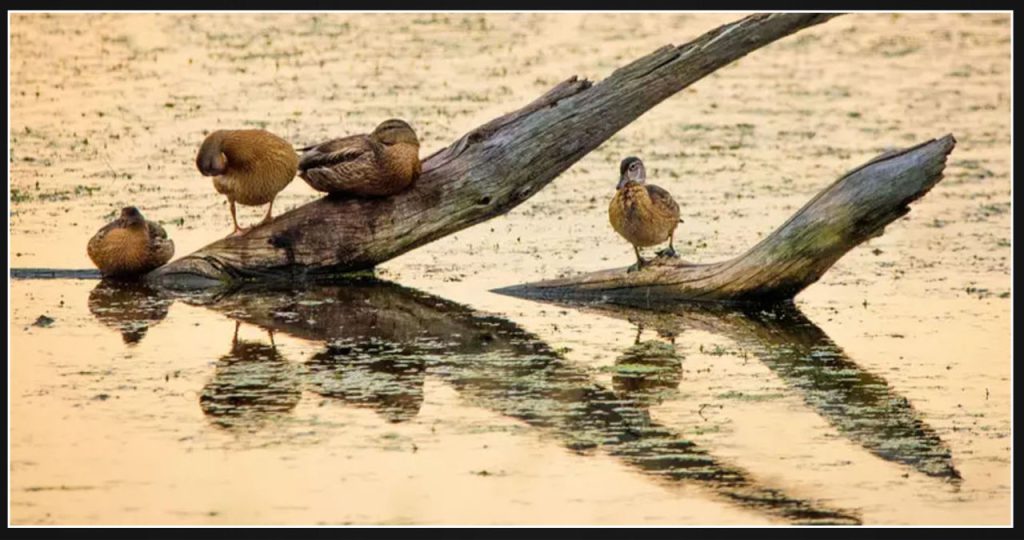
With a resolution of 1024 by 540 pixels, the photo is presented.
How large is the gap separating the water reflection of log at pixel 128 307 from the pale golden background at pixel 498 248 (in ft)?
0.44

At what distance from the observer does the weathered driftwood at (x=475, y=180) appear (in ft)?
40.0

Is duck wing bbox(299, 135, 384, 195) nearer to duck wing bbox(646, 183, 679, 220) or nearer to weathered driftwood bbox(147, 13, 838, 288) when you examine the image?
weathered driftwood bbox(147, 13, 838, 288)

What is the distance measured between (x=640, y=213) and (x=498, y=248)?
1808 mm

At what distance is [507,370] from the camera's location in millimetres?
10344

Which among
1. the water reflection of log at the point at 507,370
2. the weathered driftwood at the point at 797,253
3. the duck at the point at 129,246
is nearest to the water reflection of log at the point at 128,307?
the duck at the point at 129,246

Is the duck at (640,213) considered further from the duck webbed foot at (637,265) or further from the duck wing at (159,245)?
the duck wing at (159,245)

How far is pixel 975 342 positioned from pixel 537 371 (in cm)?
261

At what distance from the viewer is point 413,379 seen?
33.0 feet

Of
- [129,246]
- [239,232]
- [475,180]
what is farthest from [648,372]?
[129,246]

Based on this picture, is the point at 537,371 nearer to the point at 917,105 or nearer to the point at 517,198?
the point at 517,198

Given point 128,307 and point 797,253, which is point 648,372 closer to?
point 797,253

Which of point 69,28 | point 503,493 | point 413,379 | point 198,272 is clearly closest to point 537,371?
point 413,379

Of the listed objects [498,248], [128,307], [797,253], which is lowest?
[128,307]

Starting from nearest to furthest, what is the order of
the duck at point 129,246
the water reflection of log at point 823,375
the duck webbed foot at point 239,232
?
the water reflection of log at point 823,375, the duck at point 129,246, the duck webbed foot at point 239,232
